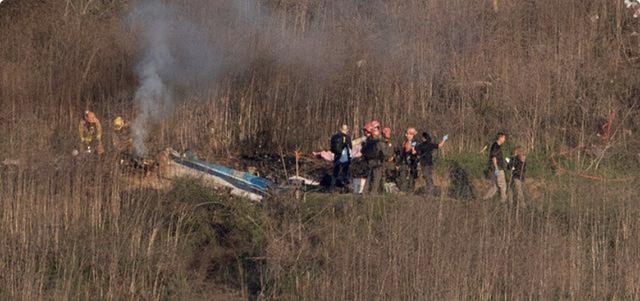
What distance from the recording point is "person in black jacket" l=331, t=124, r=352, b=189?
833 inches

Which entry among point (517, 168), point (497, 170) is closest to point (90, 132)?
point (497, 170)

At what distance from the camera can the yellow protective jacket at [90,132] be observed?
2003 centimetres

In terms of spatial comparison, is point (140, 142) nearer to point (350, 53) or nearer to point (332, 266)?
point (350, 53)

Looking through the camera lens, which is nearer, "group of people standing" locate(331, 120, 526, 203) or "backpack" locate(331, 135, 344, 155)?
"group of people standing" locate(331, 120, 526, 203)

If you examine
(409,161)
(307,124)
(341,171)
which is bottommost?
(341,171)

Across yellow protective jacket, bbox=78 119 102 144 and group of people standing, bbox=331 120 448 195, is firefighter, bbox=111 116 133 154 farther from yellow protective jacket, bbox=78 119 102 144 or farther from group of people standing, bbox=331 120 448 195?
group of people standing, bbox=331 120 448 195

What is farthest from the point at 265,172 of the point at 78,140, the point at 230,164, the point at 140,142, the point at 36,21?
the point at 36,21

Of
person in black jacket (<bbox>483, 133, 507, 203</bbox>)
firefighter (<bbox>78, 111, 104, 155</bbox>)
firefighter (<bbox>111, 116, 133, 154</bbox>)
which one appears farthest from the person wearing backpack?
firefighter (<bbox>78, 111, 104, 155</bbox>)

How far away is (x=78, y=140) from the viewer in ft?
63.9

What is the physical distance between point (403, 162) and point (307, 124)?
16.9 feet

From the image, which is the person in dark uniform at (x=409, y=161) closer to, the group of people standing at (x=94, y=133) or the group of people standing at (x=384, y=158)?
the group of people standing at (x=384, y=158)

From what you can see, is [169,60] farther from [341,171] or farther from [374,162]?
[374,162]

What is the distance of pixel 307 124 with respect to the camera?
25.7 meters

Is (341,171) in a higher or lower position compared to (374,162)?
lower
